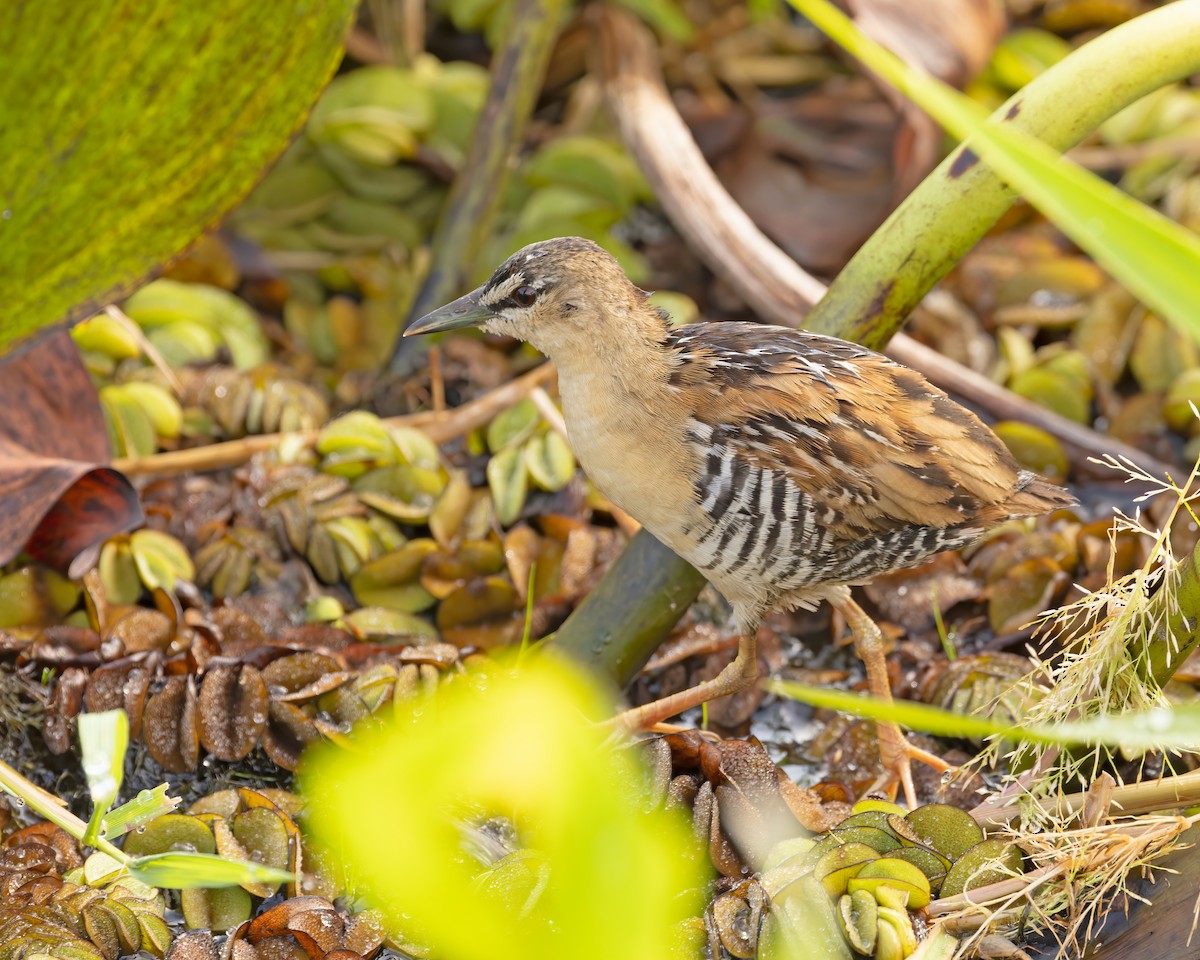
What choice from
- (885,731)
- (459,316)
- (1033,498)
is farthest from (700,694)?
Result: (459,316)

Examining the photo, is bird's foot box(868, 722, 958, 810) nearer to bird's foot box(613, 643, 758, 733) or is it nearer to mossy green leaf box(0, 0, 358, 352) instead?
bird's foot box(613, 643, 758, 733)

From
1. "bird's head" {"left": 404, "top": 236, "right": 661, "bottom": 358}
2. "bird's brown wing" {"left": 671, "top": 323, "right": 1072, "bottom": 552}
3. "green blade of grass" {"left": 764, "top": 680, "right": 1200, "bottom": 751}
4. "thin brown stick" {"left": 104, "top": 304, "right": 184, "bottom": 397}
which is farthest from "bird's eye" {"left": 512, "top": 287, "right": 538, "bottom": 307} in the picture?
"green blade of grass" {"left": 764, "top": 680, "right": 1200, "bottom": 751}

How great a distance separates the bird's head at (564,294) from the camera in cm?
186

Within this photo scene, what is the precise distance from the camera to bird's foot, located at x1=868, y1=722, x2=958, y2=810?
1971mm

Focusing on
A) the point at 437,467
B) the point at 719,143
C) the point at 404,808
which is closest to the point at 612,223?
the point at 719,143

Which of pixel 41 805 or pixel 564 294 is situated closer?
pixel 41 805

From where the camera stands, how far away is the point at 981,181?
1824mm

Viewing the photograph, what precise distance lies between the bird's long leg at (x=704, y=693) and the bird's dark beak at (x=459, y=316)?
651 millimetres

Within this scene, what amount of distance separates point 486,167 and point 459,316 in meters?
1.10

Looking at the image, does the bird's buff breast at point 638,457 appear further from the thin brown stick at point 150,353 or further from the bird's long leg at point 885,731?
the thin brown stick at point 150,353

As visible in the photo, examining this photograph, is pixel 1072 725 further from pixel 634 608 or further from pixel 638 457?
pixel 634 608

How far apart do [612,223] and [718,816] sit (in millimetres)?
1873

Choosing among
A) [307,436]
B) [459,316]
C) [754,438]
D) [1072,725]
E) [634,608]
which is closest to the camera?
[1072,725]

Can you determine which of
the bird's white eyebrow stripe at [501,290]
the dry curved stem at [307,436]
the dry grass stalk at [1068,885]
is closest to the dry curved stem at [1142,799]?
the dry grass stalk at [1068,885]
